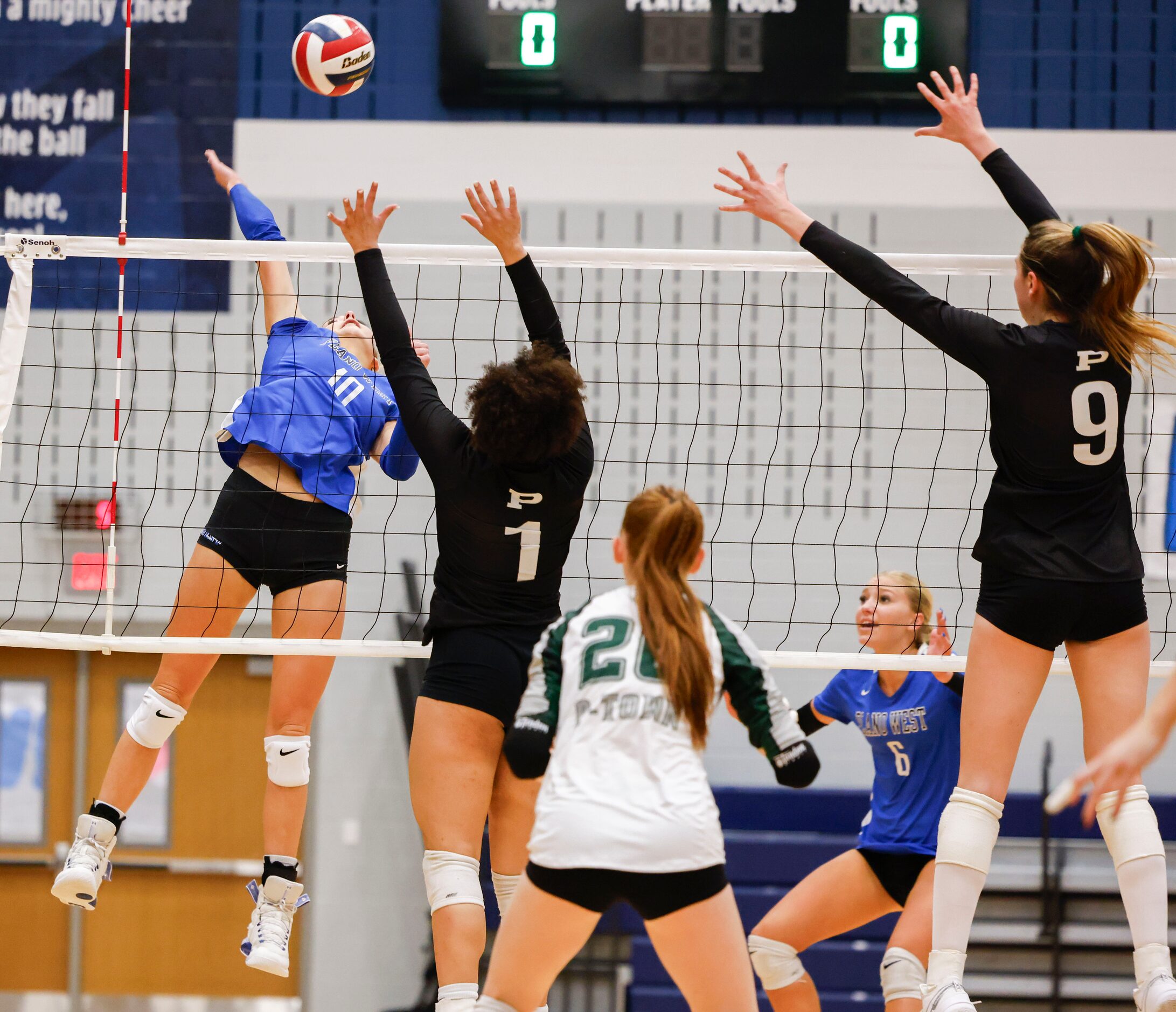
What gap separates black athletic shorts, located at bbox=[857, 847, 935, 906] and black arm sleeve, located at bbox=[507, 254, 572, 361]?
2227 mm

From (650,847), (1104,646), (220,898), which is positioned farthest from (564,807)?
(220,898)

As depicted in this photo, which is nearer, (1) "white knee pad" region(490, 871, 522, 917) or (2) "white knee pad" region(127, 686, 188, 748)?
(1) "white knee pad" region(490, 871, 522, 917)

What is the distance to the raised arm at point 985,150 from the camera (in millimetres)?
3455

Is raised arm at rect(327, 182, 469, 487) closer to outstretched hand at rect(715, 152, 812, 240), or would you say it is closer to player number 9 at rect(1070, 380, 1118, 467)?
outstretched hand at rect(715, 152, 812, 240)

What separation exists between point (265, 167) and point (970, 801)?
584 cm

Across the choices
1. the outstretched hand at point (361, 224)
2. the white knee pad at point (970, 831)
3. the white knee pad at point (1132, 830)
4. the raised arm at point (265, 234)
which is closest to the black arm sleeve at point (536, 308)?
the outstretched hand at point (361, 224)

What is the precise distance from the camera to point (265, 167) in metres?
7.52

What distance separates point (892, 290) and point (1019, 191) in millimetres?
534

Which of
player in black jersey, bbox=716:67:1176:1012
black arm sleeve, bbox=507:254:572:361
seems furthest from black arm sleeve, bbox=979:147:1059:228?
black arm sleeve, bbox=507:254:572:361

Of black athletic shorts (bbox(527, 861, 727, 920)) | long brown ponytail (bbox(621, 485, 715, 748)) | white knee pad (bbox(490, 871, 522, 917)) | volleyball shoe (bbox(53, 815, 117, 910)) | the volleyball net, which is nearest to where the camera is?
black athletic shorts (bbox(527, 861, 727, 920))

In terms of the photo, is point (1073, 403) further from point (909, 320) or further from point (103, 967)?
point (103, 967)

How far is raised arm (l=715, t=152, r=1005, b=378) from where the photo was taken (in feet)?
10.5

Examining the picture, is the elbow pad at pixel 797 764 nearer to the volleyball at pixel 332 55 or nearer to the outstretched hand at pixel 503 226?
the outstretched hand at pixel 503 226

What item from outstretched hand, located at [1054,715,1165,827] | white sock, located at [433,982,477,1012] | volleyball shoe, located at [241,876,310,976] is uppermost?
outstretched hand, located at [1054,715,1165,827]
